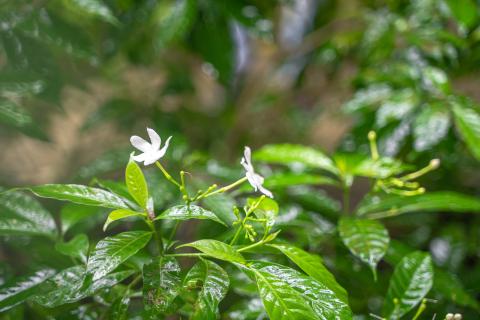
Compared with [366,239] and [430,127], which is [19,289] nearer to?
[366,239]

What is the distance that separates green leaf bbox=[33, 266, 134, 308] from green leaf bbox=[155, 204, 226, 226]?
0.46ft

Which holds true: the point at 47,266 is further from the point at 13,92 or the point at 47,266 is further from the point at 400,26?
the point at 400,26

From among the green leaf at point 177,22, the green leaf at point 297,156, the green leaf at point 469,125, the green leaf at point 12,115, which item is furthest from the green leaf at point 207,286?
the green leaf at point 177,22

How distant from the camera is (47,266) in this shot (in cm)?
91

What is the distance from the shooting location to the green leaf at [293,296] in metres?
0.62

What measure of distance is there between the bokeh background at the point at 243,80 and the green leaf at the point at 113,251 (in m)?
0.49

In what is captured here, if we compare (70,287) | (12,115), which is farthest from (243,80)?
(70,287)

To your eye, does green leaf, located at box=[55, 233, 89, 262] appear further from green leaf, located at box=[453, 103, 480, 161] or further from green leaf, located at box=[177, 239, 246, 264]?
green leaf, located at box=[453, 103, 480, 161]

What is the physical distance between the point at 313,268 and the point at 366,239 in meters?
0.23

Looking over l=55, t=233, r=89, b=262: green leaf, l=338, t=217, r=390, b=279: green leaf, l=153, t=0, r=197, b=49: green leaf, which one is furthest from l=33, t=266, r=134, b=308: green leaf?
l=153, t=0, r=197, b=49: green leaf

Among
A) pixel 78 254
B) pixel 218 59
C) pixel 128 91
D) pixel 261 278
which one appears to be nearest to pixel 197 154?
pixel 218 59

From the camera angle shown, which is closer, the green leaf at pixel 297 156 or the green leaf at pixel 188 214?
the green leaf at pixel 188 214

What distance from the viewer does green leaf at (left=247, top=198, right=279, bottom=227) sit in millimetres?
743

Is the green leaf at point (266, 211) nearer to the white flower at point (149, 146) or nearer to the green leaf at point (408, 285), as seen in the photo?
the white flower at point (149, 146)
